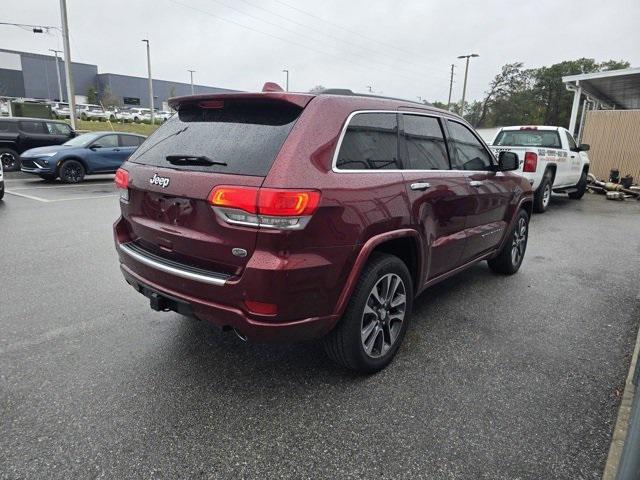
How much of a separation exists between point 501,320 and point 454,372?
1168mm

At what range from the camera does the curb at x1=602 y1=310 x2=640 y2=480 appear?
7.23ft

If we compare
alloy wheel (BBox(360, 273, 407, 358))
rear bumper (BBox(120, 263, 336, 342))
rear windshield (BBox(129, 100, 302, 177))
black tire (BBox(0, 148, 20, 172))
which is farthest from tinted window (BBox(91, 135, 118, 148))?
alloy wheel (BBox(360, 273, 407, 358))

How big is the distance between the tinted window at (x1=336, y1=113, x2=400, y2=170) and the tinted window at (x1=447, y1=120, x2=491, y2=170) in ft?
2.95

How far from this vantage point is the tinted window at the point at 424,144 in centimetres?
328

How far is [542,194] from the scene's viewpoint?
32.7 ft

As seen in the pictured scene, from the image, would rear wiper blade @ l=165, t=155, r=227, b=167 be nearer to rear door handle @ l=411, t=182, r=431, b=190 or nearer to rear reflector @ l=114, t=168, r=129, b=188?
rear reflector @ l=114, t=168, r=129, b=188

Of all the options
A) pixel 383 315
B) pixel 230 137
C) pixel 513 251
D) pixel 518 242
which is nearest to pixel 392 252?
pixel 383 315

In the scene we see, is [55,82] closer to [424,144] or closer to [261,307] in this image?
[424,144]

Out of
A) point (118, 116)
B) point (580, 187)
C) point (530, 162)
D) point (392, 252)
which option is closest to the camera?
point (392, 252)

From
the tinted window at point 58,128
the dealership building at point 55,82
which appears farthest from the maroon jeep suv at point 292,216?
the dealership building at point 55,82

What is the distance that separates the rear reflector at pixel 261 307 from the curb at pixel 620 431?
168cm

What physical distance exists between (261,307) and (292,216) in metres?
0.52

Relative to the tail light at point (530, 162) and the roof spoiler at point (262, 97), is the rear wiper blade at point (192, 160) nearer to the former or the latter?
the roof spoiler at point (262, 97)

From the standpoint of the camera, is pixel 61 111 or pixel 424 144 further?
pixel 61 111
